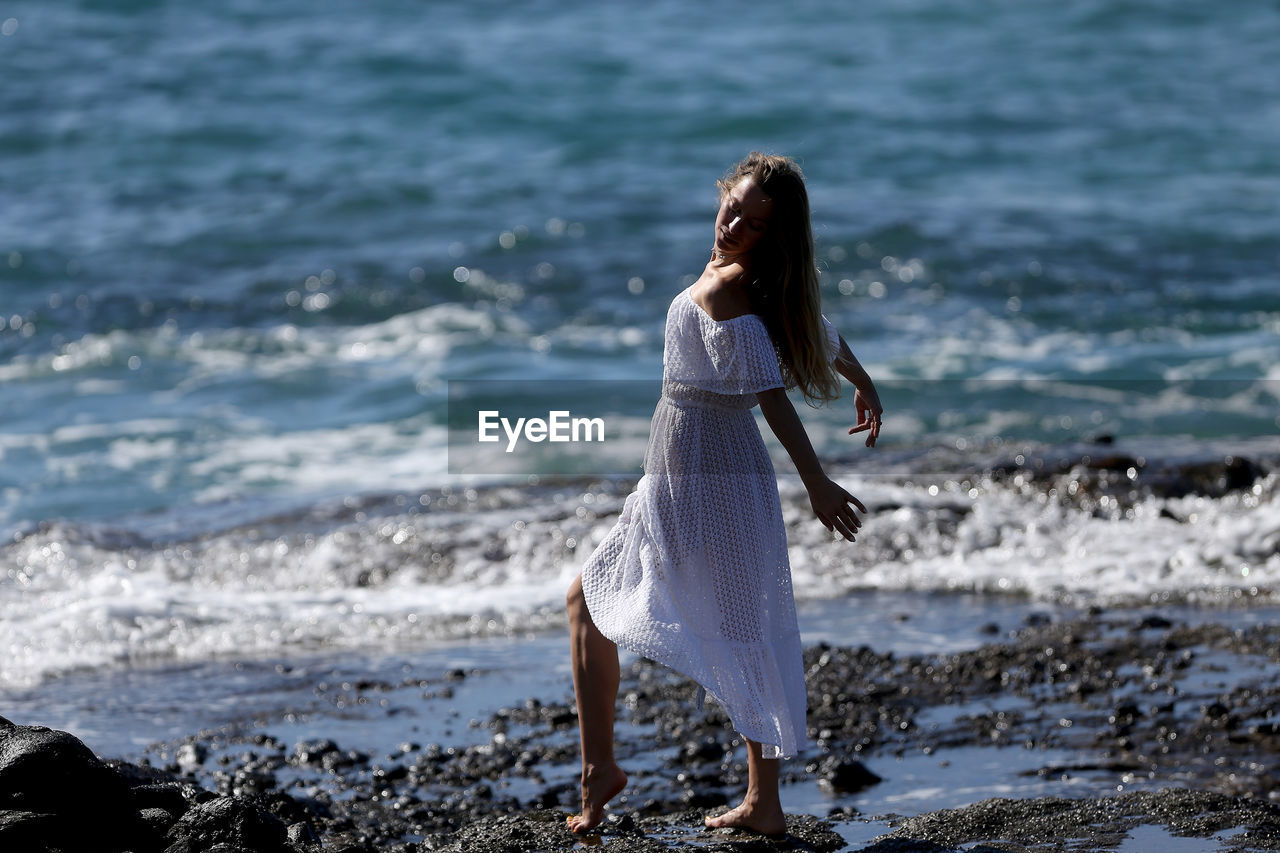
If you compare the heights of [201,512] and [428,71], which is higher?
[428,71]

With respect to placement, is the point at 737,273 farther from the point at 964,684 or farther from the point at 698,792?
the point at 964,684

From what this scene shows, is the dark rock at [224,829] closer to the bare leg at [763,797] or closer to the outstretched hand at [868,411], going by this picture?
the bare leg at [763,797]

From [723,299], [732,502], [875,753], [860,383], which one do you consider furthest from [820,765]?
[723,299]

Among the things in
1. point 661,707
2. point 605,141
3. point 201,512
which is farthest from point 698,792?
point 605,141

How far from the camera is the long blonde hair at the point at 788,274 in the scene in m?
3.89

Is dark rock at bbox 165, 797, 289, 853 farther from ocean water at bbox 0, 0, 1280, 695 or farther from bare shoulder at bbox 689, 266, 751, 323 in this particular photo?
ocean water at bbox 0, 0, 1280, 695

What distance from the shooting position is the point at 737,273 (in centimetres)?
394

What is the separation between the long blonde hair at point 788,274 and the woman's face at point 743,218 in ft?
0.05

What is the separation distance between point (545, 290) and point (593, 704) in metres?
11.7

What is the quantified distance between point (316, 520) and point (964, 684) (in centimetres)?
505

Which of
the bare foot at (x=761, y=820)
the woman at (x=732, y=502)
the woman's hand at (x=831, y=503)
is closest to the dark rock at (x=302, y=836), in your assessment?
the woman at (x=732, y=502)

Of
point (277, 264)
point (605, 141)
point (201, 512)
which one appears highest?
point (605, 141)

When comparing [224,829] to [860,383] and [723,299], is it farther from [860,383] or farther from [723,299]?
[860,383]

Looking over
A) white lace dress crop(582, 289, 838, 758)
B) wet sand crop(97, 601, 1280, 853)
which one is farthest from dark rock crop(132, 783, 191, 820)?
white lace dress crop(582, 289, 838, 758)
